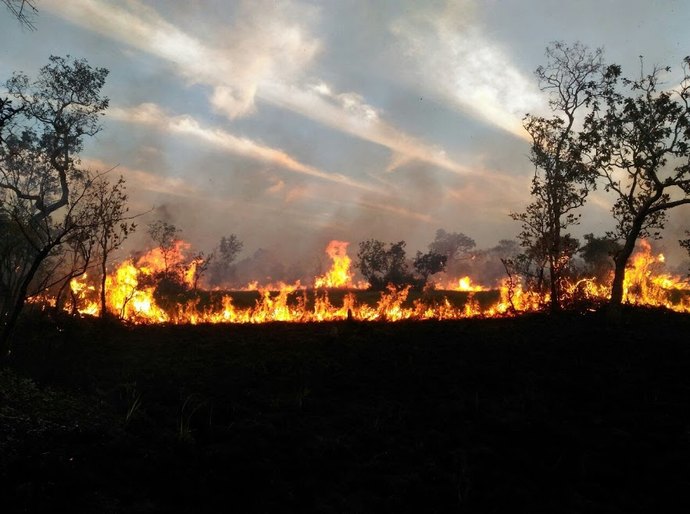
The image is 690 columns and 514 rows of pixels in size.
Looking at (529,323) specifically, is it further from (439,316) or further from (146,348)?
(146,348)

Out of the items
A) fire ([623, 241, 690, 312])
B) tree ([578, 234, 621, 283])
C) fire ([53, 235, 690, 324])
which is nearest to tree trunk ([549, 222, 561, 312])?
fire ([53, 235, 690, 324])

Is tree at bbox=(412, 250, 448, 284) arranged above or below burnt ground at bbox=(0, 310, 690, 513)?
above

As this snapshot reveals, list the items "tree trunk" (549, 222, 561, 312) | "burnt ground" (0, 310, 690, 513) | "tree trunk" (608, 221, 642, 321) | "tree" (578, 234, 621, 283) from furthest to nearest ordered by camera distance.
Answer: "tree" (578, 234, 621, 283), "tree trunk" (549, 222, 561, 312), "tree trunk" (608, 221, 642, 321), "burnt ground" (0, 310, 690, 513)

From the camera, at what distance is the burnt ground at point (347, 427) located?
656cm

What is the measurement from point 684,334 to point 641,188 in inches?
395

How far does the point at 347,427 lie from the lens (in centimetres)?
959

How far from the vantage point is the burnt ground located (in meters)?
6.56

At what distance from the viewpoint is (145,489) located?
260 inches

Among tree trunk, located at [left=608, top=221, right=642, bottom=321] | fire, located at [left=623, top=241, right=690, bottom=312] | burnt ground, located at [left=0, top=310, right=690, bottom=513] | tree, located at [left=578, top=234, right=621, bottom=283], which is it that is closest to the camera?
burnt ground, located at [left=0, top=310, right=690, bottom=513]

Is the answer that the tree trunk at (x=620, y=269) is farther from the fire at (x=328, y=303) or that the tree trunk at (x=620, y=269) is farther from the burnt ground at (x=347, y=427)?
the burnt ground at (x=347, y=427)

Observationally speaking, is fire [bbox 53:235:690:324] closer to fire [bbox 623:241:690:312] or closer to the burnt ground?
fire [bbox 623:241:690:312]

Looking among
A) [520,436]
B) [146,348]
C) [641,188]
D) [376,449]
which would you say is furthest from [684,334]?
[146,348]

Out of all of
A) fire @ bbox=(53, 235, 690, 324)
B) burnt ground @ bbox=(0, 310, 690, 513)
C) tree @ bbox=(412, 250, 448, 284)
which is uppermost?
tree @ bbox=(412, 250, 448, 284)

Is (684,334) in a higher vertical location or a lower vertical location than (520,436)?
higher
